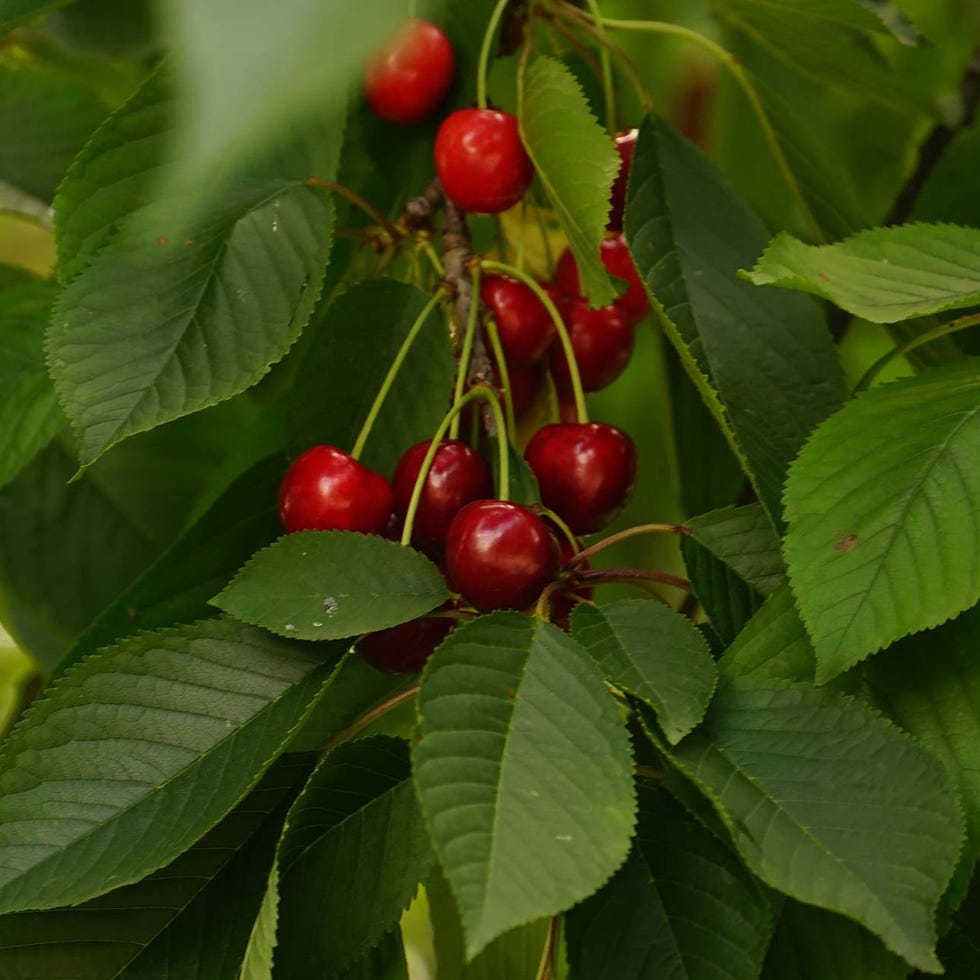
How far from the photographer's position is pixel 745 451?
0.58 metres

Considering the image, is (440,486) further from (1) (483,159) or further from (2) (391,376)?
(1) (483,159)

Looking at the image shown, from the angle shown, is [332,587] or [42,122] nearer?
[332,587]

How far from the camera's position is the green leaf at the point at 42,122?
0.88m

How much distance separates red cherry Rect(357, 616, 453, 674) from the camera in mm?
546

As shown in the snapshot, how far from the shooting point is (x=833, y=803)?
44 cm

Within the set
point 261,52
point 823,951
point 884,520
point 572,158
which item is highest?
point 261,52

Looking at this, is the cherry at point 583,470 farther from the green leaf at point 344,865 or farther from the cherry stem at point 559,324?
the green leaf at point 344,865

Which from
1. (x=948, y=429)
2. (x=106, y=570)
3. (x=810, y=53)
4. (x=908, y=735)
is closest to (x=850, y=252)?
(x=948, y=429)

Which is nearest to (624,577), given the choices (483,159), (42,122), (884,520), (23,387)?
(884,520)

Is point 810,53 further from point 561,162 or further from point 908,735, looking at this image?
point 908,735

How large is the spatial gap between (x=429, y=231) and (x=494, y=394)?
177 millimetres

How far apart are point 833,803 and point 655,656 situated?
3.5 inches

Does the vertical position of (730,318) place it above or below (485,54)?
below

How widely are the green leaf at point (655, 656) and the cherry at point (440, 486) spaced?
11 cm
